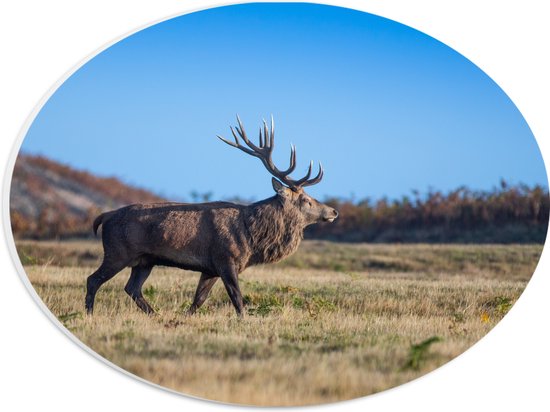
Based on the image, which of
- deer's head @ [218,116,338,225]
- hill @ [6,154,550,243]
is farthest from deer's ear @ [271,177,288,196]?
hill @ [6,154,550,243]

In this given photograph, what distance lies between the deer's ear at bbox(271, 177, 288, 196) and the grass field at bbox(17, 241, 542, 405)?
150 centimetres

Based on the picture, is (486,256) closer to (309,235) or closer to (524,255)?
(524,255)

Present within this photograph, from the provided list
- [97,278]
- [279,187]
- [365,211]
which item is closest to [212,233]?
[279,187]

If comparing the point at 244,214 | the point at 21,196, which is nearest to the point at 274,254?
the point at 244,214

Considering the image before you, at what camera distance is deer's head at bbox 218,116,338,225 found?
31.4ft

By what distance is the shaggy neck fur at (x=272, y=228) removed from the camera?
9.69 metres

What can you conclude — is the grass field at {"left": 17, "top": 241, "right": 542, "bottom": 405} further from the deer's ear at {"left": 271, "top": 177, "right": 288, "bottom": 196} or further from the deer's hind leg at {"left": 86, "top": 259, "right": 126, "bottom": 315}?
the deer's ear at {"left": 271, "top": 177, "right": 288, "bottom": 196}

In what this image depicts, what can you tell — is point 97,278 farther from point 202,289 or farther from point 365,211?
point 365,211

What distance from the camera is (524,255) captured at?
13688 millimetres

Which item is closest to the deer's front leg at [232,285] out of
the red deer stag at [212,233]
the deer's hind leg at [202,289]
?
the red deer stag at [212,233]

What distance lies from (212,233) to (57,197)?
696 cm

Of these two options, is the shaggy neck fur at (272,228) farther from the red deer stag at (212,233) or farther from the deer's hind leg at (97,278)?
the deer's hind leg at (97,278)

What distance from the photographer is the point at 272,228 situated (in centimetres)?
973

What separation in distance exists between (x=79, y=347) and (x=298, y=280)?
16.5ft
